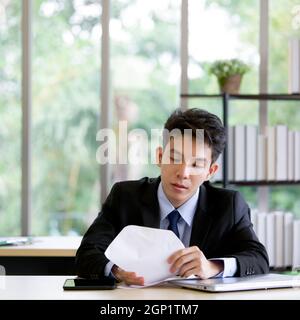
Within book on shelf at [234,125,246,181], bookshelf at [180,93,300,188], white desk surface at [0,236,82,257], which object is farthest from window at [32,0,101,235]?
white desk surface at [0,236,82,257]

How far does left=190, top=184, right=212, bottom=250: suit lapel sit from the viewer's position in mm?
2486

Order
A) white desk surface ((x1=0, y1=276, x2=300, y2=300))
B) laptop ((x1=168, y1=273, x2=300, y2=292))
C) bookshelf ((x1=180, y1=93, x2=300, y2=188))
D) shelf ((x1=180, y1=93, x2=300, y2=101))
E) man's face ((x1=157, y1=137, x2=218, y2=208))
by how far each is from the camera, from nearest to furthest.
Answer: white desk surface ((x1=0, y1=276, x2=300, y2=300)) < laptop ((x1=168, y1=273, x2=300, y2=292)) < man's face ((x1=157, y1=137, x2=218, y2=208)) < bookshelf ((x1=180, y1=93, x2=300, y2=188)) < shelf ((x1=180, y1=93, x2=300, y2=101))

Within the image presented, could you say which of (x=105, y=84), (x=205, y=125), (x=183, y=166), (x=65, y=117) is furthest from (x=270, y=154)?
(x=183, y=166)

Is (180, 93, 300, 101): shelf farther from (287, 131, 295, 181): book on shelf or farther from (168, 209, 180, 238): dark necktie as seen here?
(168, 209, 180, 238): dark necktie

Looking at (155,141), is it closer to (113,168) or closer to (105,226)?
(113,168)

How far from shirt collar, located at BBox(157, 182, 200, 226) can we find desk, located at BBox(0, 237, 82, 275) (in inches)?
42.2

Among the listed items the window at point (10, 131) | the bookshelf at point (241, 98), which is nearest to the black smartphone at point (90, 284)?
the bookshelf at point (241, 98)

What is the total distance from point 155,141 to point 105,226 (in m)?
2.32

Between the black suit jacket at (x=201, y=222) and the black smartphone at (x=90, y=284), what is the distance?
0.49 feet

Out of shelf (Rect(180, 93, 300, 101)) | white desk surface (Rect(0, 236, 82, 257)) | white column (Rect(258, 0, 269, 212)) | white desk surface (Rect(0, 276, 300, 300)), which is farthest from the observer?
white column (Rect(258, 0, 269, 212))

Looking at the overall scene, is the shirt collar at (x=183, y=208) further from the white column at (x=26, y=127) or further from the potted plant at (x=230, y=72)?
the white column at (x=26, y=127)

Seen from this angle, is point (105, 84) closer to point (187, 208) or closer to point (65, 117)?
point (65, 117)

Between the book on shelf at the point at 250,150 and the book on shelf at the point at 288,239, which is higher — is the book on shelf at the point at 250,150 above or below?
above

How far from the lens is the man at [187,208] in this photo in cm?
243
